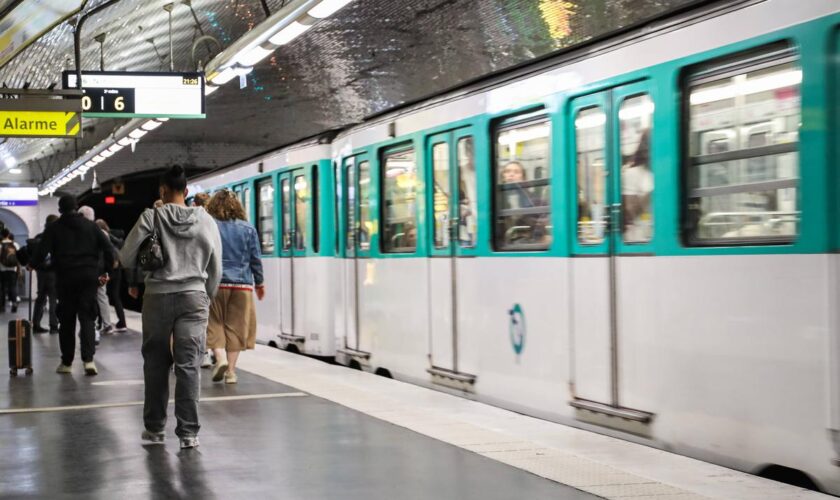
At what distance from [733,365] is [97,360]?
858 cm

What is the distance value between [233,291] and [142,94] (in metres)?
6.00

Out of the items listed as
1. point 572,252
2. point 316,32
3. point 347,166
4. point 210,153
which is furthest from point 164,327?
point 210,153

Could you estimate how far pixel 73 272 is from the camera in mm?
11344

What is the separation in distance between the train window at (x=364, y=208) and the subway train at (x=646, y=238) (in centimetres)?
68

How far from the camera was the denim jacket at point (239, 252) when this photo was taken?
10656 millimetres

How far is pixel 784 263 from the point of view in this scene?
5820 millimetres

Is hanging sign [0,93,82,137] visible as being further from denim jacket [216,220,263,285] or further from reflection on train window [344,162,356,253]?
denim jacket [216,220,263,285]

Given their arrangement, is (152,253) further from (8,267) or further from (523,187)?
(8,267)

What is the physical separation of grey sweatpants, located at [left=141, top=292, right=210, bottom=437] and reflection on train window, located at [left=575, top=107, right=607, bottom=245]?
2.56m

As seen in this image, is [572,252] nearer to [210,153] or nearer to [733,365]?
[733,365]

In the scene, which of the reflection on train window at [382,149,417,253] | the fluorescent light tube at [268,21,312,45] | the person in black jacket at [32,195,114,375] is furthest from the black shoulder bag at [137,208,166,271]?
the person in black jacket at [32,195,114,375]

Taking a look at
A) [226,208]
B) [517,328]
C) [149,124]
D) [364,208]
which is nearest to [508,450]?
[517,328]

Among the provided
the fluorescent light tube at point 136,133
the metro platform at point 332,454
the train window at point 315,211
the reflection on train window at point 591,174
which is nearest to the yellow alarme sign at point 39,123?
the train window at point 315,211

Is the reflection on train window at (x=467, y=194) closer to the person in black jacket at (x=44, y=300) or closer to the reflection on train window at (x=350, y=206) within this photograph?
the reflection on train window at (x=350, y=206)
